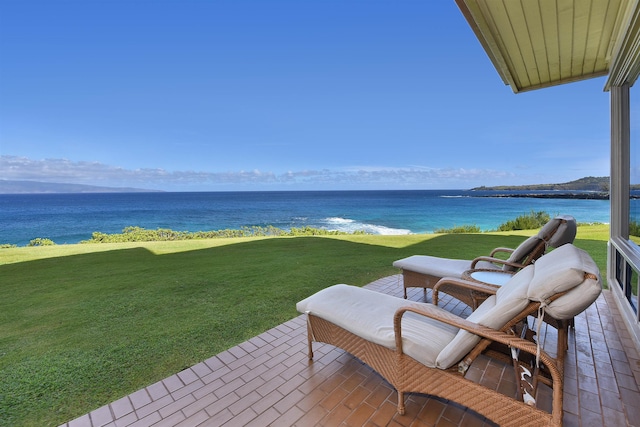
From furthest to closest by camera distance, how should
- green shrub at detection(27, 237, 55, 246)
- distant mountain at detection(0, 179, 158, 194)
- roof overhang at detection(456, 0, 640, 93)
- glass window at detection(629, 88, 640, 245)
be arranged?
distant mountain at detection(0, 179, 158, 194) → green shrub at detection(27, 237, 55, 246) → glass window at detection(629, 88, 640, 245) → roof overhang at detection(456, 0, 640, 93)

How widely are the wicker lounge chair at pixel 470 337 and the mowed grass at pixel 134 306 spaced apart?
135 cm

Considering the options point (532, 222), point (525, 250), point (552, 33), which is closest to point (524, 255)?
point (525, 250)

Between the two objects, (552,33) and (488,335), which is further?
(552,33)

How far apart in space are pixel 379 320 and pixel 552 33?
3085 mm

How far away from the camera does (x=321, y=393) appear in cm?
193

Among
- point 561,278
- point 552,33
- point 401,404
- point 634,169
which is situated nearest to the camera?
point 561,278

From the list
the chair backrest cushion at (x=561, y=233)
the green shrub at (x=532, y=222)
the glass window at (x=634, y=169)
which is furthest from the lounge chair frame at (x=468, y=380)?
the green shrub at (x=532, y=222)

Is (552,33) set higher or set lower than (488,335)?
higher

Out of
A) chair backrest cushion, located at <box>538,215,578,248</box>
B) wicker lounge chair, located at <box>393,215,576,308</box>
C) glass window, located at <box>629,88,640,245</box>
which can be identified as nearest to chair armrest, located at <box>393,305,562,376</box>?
wicker lounge chair, located at <box>393,215,576,308</box>

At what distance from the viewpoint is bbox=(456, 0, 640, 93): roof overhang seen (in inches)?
89.2

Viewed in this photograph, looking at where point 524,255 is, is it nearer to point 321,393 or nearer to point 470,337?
point 470,337

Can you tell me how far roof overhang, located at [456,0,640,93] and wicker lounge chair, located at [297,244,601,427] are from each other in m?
1.94

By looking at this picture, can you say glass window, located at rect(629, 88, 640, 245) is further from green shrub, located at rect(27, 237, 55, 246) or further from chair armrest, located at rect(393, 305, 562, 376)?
green shrub, located at rect(27, 237, 55, 246)

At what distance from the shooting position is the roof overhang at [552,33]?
89.2 inches
